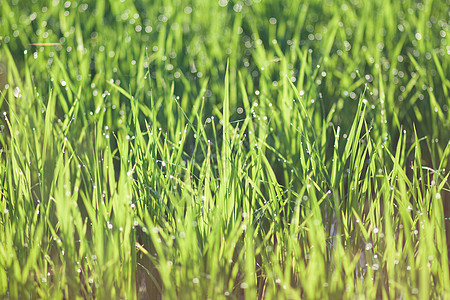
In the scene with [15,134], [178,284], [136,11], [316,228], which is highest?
[136,11]

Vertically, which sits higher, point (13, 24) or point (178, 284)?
point (13, 24)

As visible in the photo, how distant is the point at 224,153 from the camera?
1.04 m

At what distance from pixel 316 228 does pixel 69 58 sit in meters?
1.11

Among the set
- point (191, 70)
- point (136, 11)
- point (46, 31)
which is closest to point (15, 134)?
point (191, 70)

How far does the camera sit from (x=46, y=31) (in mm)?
1946

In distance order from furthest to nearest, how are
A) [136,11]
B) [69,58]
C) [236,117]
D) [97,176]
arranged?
1. [136,11]
2. [69,58]
3. [236,117]
4. [97,176]

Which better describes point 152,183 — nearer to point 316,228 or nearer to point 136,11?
point 316,228

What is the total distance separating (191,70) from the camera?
1.69 metres

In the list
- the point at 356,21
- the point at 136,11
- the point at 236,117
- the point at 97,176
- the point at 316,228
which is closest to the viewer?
the point at 316,228

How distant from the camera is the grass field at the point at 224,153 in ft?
3.14

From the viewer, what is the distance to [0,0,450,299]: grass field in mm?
957

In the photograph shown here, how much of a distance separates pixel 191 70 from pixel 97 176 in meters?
0.74

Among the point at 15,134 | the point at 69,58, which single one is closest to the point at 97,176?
the point at 15,134

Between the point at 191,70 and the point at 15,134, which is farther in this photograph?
the point at 191,70
